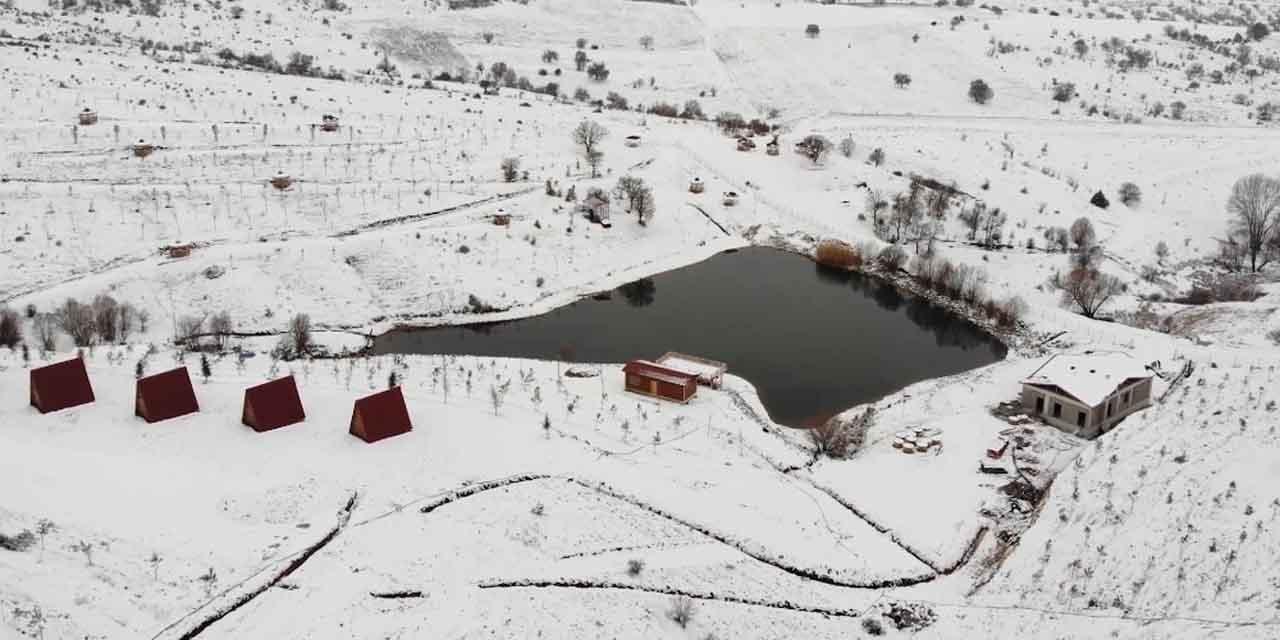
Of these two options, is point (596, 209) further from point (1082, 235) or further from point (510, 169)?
point (1082, 235)

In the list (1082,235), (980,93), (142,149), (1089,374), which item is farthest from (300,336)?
(980,93)

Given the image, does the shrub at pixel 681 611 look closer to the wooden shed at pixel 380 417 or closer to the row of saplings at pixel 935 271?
the wooden shed at pixel 380 417

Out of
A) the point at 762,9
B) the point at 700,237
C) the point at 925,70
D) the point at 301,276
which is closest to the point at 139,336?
the point at 301,276

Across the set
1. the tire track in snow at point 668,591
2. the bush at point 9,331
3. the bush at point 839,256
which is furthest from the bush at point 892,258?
the bush at point 9,331

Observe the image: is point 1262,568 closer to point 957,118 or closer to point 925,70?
point 957,118

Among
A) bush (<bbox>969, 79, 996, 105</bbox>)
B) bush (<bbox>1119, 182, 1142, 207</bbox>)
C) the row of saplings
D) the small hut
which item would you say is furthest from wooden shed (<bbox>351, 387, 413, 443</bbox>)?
bush (<bbox>969, 79, 996, 105</bbox>)

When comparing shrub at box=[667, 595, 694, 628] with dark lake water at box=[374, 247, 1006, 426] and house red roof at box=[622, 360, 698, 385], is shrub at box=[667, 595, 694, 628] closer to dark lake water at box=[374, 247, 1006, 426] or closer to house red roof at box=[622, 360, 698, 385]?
house red roof at box=[622, 360, 698, 385]
